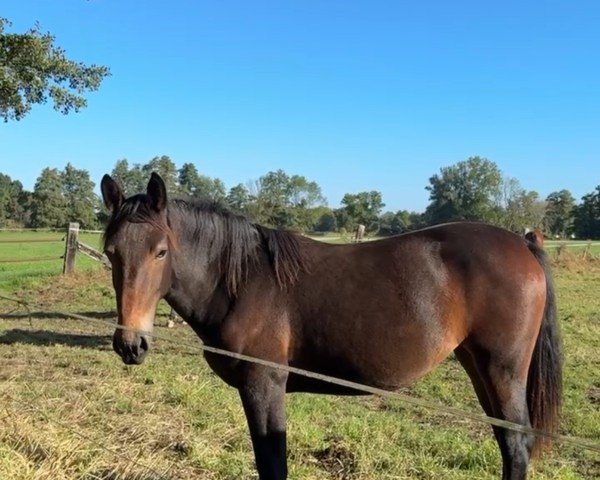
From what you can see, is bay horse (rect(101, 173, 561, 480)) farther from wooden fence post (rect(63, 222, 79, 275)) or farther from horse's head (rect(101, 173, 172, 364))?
wooden fence post (rect(63, 222, 79, 275))

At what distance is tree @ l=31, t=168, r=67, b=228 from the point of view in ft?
168

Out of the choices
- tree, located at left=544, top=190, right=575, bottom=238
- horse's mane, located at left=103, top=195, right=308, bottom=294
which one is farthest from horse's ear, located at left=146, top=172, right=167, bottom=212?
tree, located at left=544, top=190, right=575, bottom=238

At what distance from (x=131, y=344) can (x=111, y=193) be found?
2.87 ft

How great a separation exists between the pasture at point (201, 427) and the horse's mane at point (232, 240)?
0.56 m

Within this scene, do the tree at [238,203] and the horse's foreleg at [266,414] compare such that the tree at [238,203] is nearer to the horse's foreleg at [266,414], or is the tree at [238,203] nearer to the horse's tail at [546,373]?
the horse's foreleg at [266,414]

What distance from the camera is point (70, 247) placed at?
1322cm

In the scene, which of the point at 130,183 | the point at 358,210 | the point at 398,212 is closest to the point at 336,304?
the point at 130,183

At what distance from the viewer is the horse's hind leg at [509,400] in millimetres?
3053

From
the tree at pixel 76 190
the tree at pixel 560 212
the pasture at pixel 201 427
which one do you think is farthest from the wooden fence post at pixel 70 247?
the tree at pixel 560 212

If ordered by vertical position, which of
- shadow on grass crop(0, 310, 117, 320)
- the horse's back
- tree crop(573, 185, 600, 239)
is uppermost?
tree crop(573, 185, 600, 239)

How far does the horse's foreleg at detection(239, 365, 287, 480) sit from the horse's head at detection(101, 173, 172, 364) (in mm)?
601

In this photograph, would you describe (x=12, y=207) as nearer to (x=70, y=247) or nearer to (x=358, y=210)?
(x=358, y=210)

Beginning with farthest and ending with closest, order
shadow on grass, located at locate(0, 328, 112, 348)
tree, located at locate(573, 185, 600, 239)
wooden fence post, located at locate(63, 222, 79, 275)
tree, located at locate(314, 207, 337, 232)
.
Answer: tree, located at locate(573, 185, 600, 239)
tree, located at locate(314, 207, 337, 232)
wooden fence post, located at locate(63, 222, 79, 275)
shadow on grass, located at locate(0, 328, 112, 348)

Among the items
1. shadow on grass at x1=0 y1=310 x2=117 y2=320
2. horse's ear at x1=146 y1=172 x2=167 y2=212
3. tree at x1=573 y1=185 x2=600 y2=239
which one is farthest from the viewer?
tree at x1=573 y1=185 x2=600 y2=239
